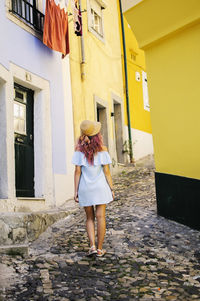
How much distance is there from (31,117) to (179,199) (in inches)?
151

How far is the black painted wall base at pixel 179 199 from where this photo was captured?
5.43 meters

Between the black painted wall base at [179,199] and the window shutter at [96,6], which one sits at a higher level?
the window shutter at [96,6]

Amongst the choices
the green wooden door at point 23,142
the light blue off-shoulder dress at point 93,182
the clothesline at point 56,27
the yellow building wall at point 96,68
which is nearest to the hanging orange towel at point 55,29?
the clothesline at point 56,27

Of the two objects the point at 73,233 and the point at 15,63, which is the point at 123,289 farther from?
the point at 15,63

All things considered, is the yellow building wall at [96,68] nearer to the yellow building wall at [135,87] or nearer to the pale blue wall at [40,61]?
the yellow building wall at [135,87]

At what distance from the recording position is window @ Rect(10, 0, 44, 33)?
7.83 m

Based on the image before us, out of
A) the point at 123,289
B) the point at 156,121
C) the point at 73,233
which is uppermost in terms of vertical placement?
the point at 156,121

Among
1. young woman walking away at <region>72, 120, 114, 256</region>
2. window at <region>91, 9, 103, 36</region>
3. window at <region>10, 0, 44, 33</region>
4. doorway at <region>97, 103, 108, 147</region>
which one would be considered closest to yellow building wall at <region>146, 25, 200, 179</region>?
young woman walking away at <region>72, 120, 114, 256</region>

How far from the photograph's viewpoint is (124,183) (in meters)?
9.67

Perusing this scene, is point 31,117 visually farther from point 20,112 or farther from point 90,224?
point 90,224

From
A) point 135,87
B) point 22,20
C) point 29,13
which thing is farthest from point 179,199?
point 135,87

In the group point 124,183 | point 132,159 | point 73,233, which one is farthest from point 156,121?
point 132,159

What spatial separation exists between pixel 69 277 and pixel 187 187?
2433 mm

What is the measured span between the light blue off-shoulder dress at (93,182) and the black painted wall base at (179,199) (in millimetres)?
1466
